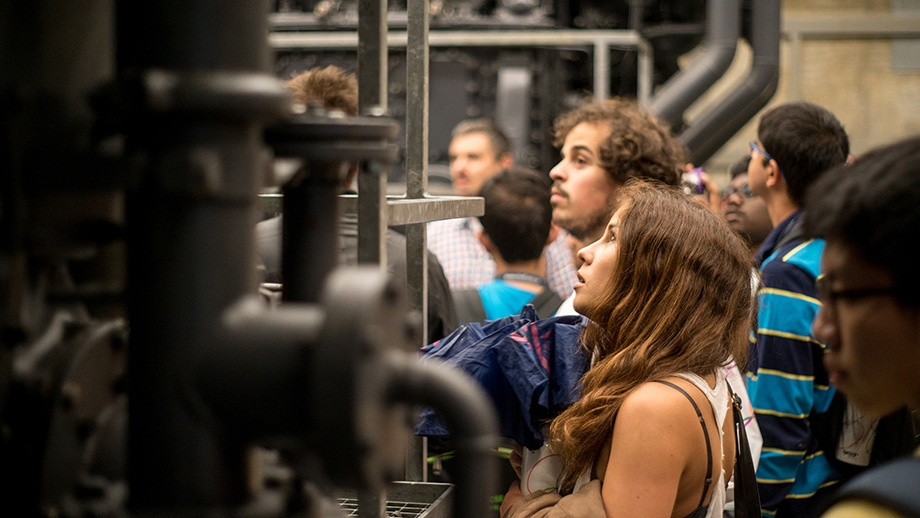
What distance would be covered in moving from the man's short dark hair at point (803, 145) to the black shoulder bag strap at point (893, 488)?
2.44 metres

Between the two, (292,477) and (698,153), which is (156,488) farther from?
(698,153)

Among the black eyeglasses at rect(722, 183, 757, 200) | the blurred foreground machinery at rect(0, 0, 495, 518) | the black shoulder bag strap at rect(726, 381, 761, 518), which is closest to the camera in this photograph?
the blurred foreground machinery at rect(0, 0, 495, 518)

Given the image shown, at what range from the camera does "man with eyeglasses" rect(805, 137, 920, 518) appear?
103 cm

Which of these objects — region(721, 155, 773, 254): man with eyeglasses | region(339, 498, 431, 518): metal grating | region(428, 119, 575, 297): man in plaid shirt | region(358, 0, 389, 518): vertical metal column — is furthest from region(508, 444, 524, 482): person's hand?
region(428, 119, 575, 297): man in plaid shirt

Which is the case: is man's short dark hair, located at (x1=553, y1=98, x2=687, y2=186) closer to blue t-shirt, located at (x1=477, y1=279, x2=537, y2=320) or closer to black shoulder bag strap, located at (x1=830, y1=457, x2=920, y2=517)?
blue t-shirt, located at (x1=477, y1=279, x2=537, y2=320)

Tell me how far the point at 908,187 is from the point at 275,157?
28.1 inches

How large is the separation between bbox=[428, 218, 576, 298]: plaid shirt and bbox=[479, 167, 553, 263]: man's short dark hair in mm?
1171

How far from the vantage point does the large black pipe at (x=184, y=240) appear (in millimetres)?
740

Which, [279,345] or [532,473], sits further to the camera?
[532,473]

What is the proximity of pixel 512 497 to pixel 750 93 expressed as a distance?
6169 mm

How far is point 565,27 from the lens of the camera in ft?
24.1

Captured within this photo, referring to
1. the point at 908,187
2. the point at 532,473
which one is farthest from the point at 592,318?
the point at 908,187

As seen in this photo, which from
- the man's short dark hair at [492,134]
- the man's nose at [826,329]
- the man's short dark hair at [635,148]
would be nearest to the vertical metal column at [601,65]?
the man's short dark hair at [492,134]

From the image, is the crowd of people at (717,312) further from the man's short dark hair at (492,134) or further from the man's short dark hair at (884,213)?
the man's short dark hair at (492,134)
